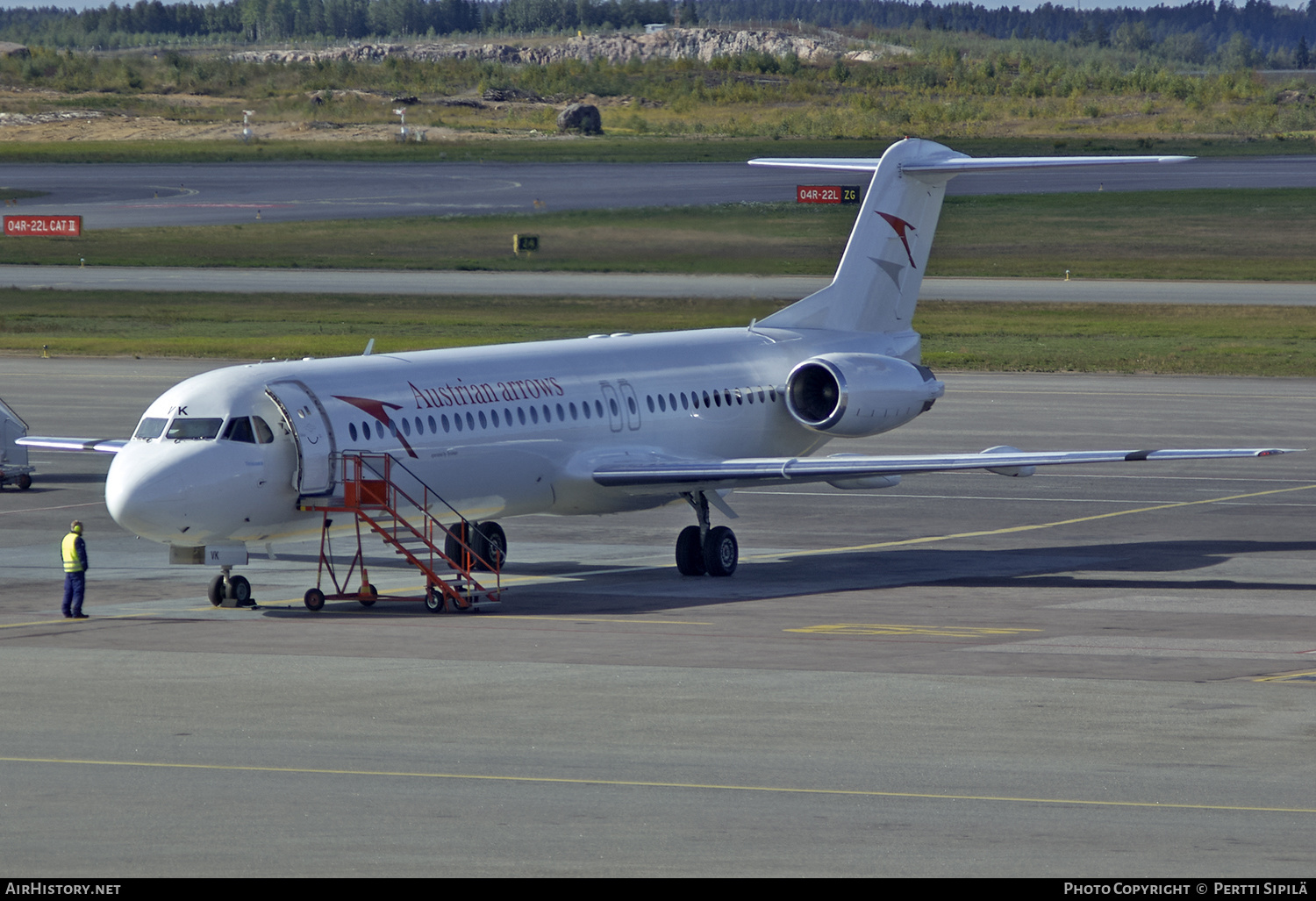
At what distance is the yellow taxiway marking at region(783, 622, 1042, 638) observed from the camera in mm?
25641

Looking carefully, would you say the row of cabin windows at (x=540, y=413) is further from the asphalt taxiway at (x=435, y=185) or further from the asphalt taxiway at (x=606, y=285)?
the asphalt taxiway at (x=435, y=185)

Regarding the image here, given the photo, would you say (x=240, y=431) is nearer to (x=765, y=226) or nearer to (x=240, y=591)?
(x=240, y=591)

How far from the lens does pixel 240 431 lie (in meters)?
27.2

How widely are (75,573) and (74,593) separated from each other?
33cm

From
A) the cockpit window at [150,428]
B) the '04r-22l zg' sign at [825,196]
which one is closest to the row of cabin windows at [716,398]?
the cockpit window at [150,428]

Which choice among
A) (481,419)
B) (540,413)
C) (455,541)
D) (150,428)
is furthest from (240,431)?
(540,413)

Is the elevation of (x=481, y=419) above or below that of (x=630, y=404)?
above

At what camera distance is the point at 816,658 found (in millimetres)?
23531

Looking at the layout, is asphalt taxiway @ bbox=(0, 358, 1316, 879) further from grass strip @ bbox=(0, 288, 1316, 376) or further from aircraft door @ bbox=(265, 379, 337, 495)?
grass strip @ bbox=(0, 288, 1316, 376)

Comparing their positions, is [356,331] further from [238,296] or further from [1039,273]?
[1039,273]

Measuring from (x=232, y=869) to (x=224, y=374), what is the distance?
50.5ft

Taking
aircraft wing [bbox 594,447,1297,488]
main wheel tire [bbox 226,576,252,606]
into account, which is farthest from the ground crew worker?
aircraft wing [bbox 594,447,1297,488]

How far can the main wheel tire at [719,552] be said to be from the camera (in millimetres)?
31734

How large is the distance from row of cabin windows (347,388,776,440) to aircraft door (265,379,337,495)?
0.53 meters
